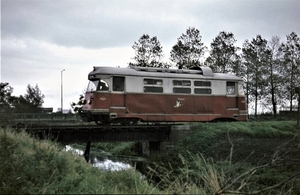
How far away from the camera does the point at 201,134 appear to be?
61.6 feet

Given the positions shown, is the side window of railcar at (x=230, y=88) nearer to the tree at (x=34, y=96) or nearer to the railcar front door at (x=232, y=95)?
the railcar front door at (x=232, y=95)

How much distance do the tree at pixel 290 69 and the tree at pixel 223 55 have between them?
4664mm

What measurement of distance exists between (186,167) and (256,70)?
2570 cm

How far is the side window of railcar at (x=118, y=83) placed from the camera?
1861 centimetres

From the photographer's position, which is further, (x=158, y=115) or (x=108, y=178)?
(x=158, y=115)

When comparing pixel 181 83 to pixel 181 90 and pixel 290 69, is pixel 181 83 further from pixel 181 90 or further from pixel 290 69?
pixel 290 69

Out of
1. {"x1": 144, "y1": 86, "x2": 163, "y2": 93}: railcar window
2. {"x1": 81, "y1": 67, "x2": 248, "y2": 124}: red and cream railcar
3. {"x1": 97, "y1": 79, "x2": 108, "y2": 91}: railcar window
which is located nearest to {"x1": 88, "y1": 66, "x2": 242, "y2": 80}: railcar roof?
{"x1": 81, "y1": 67, "x2": 248, "y2": 124}: red and cream railcar

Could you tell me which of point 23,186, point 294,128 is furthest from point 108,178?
point 294,128

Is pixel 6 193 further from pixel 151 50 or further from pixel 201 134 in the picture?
pixel 151 50

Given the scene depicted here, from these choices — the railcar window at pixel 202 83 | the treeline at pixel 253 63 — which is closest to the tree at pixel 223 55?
the treeline at pixel 253 63

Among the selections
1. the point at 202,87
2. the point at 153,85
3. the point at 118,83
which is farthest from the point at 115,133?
the point at 202,87

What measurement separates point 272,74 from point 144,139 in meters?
21.7

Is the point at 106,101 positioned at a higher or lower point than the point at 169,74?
lower

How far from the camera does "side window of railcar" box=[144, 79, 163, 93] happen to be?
1947 centimetres
